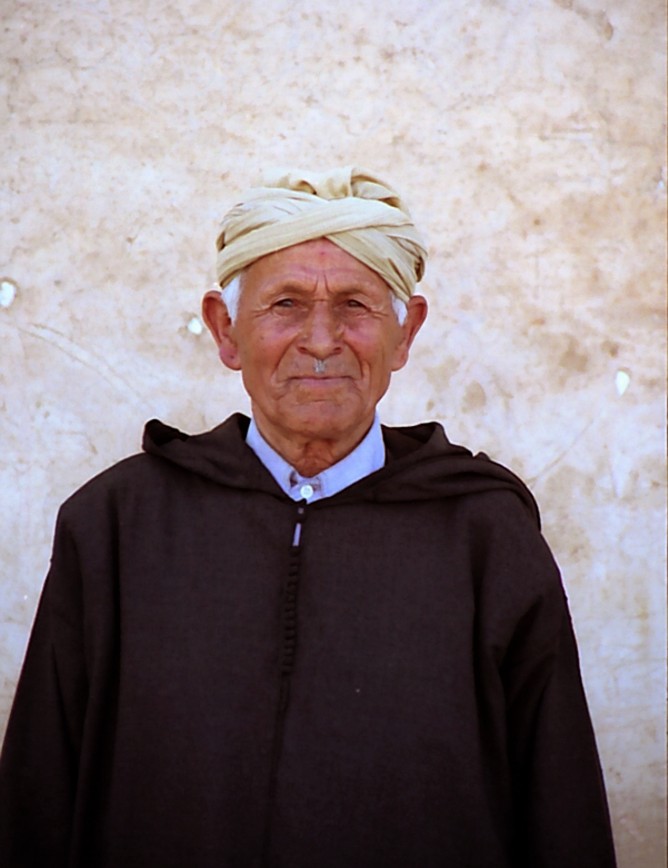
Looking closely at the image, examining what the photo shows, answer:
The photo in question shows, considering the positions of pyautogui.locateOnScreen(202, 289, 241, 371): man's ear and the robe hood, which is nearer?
the robe hood

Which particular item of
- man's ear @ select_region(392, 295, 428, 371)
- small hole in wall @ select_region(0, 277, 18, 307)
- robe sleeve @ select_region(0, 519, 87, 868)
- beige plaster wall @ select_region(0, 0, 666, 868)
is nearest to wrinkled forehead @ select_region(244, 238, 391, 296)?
man's ear @ select_region(392, 295, 428, 371)

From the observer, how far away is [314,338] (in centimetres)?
298

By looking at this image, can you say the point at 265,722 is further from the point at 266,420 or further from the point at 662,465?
the point at 662,465

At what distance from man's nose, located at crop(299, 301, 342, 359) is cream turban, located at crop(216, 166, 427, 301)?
0.14 m

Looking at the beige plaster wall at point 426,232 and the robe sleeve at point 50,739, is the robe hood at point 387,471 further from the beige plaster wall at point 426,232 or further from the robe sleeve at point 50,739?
the beige plaster wall at point 426,232

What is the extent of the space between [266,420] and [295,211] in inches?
19.5

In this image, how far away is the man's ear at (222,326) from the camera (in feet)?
10.4

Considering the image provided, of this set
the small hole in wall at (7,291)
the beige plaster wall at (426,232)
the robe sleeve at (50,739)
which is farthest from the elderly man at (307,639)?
the small hole in wall at (7,291)

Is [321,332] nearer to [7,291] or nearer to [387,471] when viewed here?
[387,471]

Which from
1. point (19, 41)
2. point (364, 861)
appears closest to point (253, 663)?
point (364, 861)

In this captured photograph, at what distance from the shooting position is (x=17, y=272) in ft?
13.1

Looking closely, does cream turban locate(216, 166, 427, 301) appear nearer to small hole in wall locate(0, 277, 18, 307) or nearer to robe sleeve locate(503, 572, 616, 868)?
robe sleeve locate(503, 572, 616, 868)

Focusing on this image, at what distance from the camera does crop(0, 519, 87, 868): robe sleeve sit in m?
3.03

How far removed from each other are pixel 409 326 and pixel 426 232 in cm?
94
